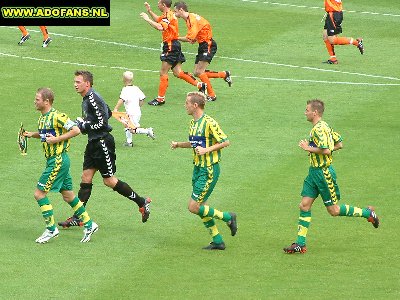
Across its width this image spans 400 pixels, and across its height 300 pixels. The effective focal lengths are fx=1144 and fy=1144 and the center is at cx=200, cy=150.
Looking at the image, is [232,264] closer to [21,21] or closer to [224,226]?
[224,226]

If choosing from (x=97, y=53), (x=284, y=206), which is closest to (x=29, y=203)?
(x=284, y=206)

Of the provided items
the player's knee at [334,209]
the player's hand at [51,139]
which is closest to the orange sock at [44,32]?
the player's hand at [51,139]

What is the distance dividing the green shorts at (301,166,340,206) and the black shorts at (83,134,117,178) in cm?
316

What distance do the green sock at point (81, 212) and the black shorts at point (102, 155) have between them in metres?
0.68

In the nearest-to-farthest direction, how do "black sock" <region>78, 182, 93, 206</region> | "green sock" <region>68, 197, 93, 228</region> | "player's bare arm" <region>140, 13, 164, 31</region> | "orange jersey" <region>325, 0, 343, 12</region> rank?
"green sock" <region>68, 197, 93, 228</region>, "black sock" <region>78, 182, 93, 206</region>, "player's bare arm" <region>140, 13, 164, 31</region>, "orange jersey" <region>325, 0, 343, 12</region>

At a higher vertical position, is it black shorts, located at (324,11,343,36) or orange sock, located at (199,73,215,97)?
black shorts, located at (324,11,343,36)

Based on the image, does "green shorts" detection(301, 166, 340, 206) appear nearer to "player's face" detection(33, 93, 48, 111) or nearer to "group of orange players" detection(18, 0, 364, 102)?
"player's face" detection(33, 93, 48, 111)

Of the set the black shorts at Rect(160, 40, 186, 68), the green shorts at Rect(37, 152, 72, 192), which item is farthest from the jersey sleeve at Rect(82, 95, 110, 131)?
the black shorts at Rect(160, 40, 186, 68)

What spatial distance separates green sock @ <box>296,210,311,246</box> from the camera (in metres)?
16.8

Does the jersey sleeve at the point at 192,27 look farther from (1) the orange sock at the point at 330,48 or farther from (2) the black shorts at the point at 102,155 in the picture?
(2) the black shorts at the point at 102,155

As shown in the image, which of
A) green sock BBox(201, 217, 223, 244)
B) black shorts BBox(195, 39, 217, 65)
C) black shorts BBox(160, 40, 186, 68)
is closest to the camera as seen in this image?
green sock BBox(201, 217, 223, 244)

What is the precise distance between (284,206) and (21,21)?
719 inches

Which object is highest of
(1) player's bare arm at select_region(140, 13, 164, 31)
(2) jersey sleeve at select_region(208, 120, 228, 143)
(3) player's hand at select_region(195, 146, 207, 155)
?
(2) jersey sleeve at select_region(208, 120, 228, 143)
